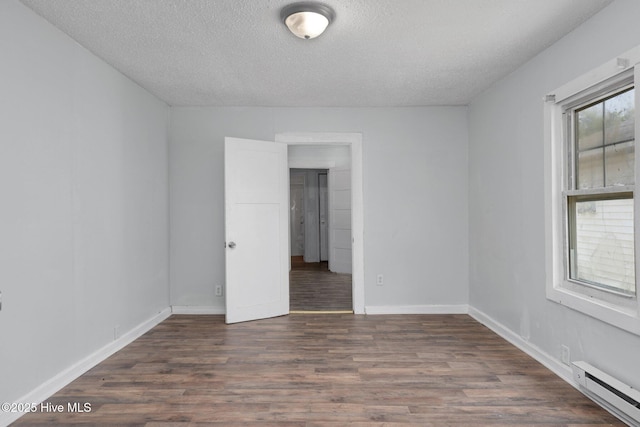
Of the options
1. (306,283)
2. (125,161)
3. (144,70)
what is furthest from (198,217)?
(306,283)

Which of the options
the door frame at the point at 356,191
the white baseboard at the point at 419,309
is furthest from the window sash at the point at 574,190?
the door frame at the point at 356,191

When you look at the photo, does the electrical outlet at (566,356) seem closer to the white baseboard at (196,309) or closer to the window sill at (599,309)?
the window sill at (599,309)

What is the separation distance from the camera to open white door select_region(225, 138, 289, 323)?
3914mm

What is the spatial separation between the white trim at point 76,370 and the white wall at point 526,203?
3.44 m

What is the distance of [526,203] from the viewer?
10.0 ft

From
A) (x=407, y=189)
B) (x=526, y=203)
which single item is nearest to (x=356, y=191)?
(x=407, y=189)

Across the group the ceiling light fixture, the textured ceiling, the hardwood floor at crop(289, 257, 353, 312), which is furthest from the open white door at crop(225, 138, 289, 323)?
the ceiling light fixture

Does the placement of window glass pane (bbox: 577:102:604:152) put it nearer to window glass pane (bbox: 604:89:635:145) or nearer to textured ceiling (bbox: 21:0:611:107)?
window glass pane (bbox: 604:89:635:145)

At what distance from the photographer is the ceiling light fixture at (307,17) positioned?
86.0 inches

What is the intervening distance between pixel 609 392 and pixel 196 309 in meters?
3.74

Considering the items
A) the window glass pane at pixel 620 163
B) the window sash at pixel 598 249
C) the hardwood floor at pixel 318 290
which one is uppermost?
the window glass pane at pixel 620 163

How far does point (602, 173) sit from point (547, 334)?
4.09 feet

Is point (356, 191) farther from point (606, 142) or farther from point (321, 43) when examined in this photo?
point (606, 142)

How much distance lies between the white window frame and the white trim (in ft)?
11.3
